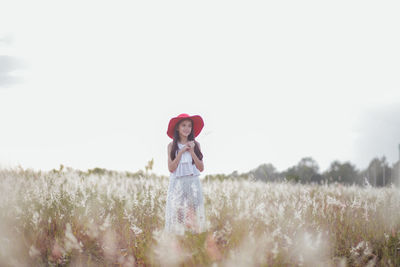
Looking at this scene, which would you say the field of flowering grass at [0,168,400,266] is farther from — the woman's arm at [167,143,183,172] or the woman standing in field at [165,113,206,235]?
the woman's arm at [167,143,183,172]

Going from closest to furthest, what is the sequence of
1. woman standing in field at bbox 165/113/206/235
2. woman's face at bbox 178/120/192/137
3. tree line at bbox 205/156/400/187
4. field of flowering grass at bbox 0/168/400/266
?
field of flowering grass at bbox 0/168/400/266 < woman standing in field at bbox 165/113/206/235 < woman's face at bbox 178/120/192/137 < tree line at bbox 205/156/400/187

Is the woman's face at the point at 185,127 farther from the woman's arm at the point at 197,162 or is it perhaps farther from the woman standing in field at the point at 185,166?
the woman's arm at the point at 197,162

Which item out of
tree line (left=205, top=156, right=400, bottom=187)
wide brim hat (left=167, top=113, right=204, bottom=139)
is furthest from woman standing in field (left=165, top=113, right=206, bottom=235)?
tree line (left=205, top=156, right=400, bottom=187)

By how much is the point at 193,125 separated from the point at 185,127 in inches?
8.2

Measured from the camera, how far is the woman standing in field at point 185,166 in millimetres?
3883

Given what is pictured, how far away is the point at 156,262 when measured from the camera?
2.79m

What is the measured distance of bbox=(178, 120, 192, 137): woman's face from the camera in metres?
4.13

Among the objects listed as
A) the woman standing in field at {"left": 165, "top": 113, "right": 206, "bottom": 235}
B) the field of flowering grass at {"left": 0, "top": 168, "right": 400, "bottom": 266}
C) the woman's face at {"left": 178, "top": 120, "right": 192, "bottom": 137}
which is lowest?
the field of flowering grass at {"left": 0, "top": 168, "right": 400, "bottom": 266}

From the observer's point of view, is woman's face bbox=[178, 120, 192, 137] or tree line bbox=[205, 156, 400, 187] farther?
tree line bbox=[205, 156, 400, 187]

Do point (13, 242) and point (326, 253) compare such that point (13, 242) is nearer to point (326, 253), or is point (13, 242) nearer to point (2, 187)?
point (2, 187)

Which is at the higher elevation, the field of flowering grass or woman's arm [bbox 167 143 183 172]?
woman's arm [bbox 167 143 183 172]

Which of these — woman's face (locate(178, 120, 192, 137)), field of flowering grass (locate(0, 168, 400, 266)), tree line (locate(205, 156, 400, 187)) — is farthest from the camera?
tree line (locate(205, 156, 400, 187))

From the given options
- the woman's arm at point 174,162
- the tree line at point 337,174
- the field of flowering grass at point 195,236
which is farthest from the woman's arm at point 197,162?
the tree line at point 337,174

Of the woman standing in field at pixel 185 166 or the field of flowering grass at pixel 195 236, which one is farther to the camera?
the woman standing in field at pixel 185 166
